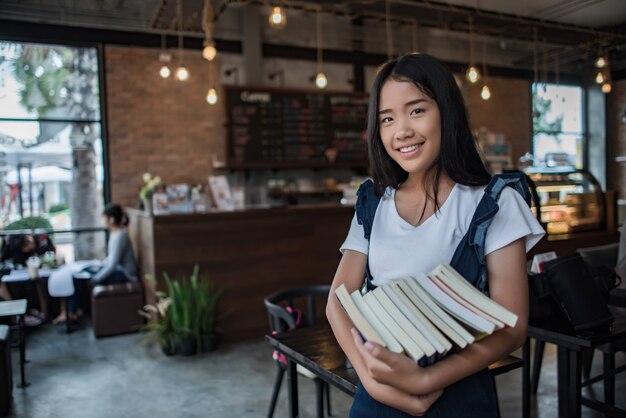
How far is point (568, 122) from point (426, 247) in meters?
10.5

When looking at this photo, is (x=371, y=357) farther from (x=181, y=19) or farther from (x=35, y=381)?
(x=181, y=19)

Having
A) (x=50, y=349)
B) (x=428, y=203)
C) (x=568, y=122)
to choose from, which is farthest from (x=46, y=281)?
(x=568, y=122)

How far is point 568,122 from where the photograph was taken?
10328 millimetres

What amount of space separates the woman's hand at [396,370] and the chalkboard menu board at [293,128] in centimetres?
616

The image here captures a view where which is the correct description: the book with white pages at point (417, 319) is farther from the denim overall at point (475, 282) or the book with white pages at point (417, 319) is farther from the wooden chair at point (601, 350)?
the wooden chair at point (601, 350)

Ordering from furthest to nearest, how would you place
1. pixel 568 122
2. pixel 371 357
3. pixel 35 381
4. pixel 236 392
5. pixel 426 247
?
pixel 568 122 → pixel 35 381 → pixel 236 392 → pixel 426 247 → pixel 371 357

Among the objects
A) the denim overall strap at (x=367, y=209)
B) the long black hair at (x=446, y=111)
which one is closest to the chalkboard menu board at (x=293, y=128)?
the denim overall strap at (x=367, y=209)

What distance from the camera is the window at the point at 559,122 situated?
392 inches

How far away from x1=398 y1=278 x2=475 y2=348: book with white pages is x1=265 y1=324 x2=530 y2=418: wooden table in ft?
2.75

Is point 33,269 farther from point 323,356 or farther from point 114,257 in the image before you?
point 323,356

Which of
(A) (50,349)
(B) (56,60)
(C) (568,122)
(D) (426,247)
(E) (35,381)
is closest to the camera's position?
(D) (426,247)

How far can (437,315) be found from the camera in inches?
36.5

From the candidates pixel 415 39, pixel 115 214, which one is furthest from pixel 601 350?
pixel 415 39

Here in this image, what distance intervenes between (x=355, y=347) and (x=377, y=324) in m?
0.16
